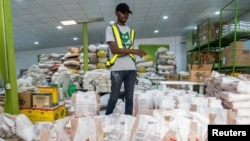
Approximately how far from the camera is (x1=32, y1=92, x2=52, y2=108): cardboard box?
2.25 metres

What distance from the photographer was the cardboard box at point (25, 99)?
2275 mm

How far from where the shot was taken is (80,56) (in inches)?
232

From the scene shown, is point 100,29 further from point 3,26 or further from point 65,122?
point 65,122

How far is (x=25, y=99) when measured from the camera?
229 centimetres

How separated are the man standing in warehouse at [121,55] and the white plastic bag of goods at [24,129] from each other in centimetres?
82

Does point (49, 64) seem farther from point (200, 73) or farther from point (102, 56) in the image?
point (200, 73)

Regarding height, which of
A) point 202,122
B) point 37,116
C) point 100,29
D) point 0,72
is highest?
point 100,29

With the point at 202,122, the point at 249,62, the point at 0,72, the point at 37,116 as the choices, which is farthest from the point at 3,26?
the point at 249,62

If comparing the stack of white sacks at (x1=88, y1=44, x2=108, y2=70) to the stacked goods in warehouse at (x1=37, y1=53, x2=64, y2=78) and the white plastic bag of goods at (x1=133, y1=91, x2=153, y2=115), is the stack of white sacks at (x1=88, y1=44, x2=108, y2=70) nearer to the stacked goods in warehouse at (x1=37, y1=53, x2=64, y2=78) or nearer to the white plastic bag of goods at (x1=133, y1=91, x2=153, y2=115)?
the stacked goods in warehouse at (x1=37, y1=53, x2=64, y2=78)

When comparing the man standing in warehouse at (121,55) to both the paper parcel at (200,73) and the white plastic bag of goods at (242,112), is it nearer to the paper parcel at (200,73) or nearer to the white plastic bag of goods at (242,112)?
the white plastic bag of goods at (242,112)

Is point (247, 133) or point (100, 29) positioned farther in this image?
point (100, 29)

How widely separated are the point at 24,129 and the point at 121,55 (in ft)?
3.70

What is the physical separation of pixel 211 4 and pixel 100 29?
3.91 metres

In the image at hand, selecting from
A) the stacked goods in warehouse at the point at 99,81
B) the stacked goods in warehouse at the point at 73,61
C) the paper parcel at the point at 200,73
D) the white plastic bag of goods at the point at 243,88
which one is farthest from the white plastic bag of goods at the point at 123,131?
the stacked goods in warehouse at the point at 73,61
